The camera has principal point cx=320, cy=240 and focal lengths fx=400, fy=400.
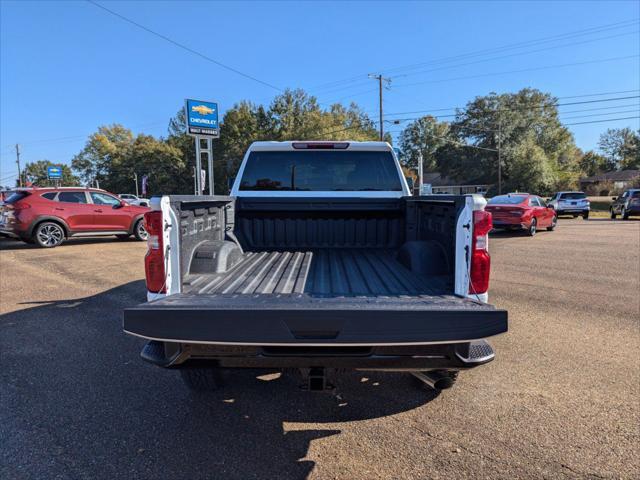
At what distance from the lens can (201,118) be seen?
16188mm

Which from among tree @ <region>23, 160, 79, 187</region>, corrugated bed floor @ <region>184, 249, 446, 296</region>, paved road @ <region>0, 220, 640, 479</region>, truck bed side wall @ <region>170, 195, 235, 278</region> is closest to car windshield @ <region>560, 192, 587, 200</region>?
paved road @ <region>0, 220, 640, 479</region>

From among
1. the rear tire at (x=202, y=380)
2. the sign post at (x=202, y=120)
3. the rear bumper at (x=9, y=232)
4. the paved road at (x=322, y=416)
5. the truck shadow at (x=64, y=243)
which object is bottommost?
the paved road at (x=322, y=416)

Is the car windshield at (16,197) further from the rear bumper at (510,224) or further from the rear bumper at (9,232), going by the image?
the rear bumper at (510,224)

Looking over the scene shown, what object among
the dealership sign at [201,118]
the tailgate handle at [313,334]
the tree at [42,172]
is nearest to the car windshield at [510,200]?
the dealership sign at [201,118]

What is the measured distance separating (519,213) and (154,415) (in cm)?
1474

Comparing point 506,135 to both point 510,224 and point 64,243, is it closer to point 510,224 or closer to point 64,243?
point 510,224

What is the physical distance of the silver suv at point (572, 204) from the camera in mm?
25278

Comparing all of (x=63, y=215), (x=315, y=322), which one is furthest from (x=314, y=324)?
(x=63, y=215)

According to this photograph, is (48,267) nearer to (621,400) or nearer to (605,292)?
(621,400)

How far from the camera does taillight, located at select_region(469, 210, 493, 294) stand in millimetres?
2525

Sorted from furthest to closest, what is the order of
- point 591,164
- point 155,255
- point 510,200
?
point 591,164 < point 510,200 < point 155,255

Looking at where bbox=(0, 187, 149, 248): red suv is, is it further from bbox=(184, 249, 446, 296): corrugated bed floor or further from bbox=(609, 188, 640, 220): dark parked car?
bbox=(609, 188, 640, 220): dark parked car

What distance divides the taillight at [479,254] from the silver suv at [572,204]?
26.4 meters

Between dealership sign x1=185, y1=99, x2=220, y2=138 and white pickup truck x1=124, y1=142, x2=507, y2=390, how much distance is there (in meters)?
12.5
